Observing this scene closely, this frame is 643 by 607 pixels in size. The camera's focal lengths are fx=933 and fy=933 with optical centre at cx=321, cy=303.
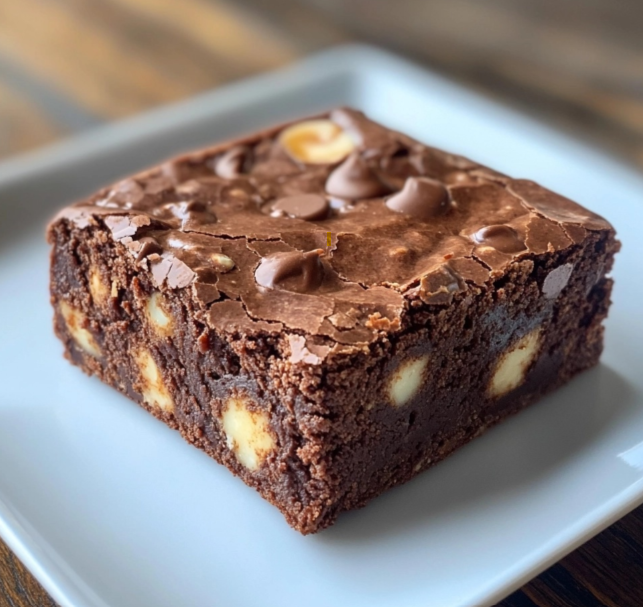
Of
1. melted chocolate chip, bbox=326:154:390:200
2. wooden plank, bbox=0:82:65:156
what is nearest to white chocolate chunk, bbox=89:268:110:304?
melted chocolate chip, bbox=326:154:390:200

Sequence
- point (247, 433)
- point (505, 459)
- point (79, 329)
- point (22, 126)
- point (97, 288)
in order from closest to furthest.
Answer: point (247, 433) → point (505, 459) → point (97, 288) → point (79, 329) → point (22, 126)

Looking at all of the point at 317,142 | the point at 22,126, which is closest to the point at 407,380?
the point at 317,142

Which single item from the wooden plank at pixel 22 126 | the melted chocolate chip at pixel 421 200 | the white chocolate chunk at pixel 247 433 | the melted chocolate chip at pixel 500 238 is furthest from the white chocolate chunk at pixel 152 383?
the wooden plank at pixel 22 126

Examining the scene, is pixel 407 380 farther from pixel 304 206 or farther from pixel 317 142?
pixel 317 142

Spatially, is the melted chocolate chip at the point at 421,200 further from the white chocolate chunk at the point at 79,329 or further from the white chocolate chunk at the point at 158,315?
the white chocolate chunk at the point at 79,329

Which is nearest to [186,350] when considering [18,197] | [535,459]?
[535,459]
